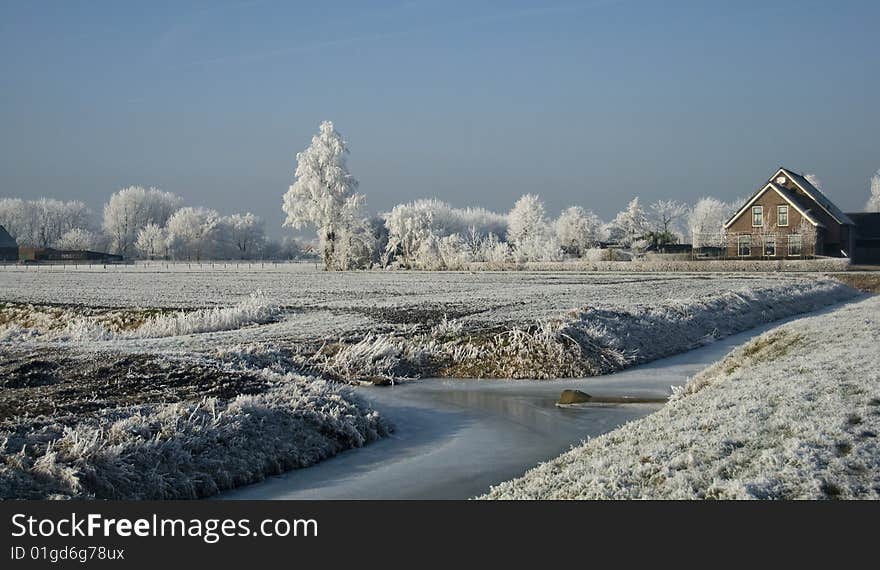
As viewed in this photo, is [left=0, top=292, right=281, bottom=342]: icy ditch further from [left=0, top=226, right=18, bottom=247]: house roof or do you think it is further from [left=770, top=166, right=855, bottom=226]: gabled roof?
[left=0, top=226, right=18, bottom=247]: house roof

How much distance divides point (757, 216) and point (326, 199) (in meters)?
44.8

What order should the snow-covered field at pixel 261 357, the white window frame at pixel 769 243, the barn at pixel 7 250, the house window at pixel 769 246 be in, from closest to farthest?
the snow-covered field at pixel 261 357 → the white window frame at pixel 769 243 → the house window at pixel 769 246 → the barn at pixel 7 250

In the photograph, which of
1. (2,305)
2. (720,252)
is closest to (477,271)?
(720,252)

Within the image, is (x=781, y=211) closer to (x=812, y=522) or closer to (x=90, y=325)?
(x=90, y=325)

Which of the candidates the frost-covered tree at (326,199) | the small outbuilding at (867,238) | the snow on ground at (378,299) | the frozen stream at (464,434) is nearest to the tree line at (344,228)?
the frost-covered tree at (326,199)

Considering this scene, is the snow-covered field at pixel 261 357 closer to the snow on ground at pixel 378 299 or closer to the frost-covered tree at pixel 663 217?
the snow on ground at pixel 378 299

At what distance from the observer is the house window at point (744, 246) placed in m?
83.7

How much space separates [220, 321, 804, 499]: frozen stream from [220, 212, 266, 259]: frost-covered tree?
146224 mm

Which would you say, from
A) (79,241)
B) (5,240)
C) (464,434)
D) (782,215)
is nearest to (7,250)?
(5,240)

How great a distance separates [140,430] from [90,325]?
21.7m

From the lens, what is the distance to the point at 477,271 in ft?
279

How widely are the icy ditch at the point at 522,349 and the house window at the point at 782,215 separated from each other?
2165 inches

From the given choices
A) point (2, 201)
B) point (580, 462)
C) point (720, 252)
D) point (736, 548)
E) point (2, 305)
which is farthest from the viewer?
point (2, 201)

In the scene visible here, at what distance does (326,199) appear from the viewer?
95.9m
